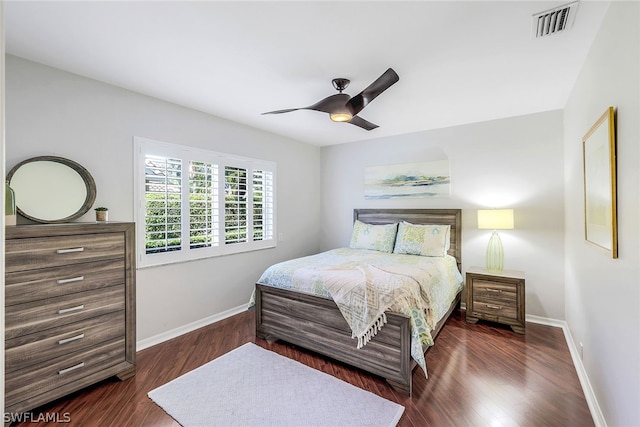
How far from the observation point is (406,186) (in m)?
4.53

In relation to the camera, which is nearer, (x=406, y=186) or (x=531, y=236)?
(x=531, y=236)

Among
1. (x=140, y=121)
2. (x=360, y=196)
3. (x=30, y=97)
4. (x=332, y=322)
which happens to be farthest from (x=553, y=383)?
(x=30, y=97)

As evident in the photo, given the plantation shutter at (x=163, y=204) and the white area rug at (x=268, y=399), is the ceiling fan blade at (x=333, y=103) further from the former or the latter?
the white area rug at (x=268, y=399)

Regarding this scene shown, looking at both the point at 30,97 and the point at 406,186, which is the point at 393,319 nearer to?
the point at 406,186

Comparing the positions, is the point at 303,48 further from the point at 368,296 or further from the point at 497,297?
the point at 497,297

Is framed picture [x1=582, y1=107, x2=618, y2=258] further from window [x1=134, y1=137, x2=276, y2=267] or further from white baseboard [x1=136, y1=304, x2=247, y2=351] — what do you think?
white baseboard [x1=136, y1=304, x2=247, y2=351]

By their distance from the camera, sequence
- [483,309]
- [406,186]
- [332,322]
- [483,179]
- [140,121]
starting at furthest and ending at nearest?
[406,186], [483,179], [483,309], [140,121], [332,322]

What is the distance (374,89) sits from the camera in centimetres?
235

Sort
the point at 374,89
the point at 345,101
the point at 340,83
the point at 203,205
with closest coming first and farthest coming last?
the point at 374,89 < the point at 345,101 < the point at 340,83 < the point at 203,205

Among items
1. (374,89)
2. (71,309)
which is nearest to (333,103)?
(374,89)

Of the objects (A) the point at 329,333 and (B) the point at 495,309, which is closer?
(A) the point at 329,333

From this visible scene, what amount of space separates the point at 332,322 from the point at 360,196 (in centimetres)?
273

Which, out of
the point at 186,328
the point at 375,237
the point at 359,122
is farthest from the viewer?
the point at 375,237

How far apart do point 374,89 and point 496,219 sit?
91.0 inches
